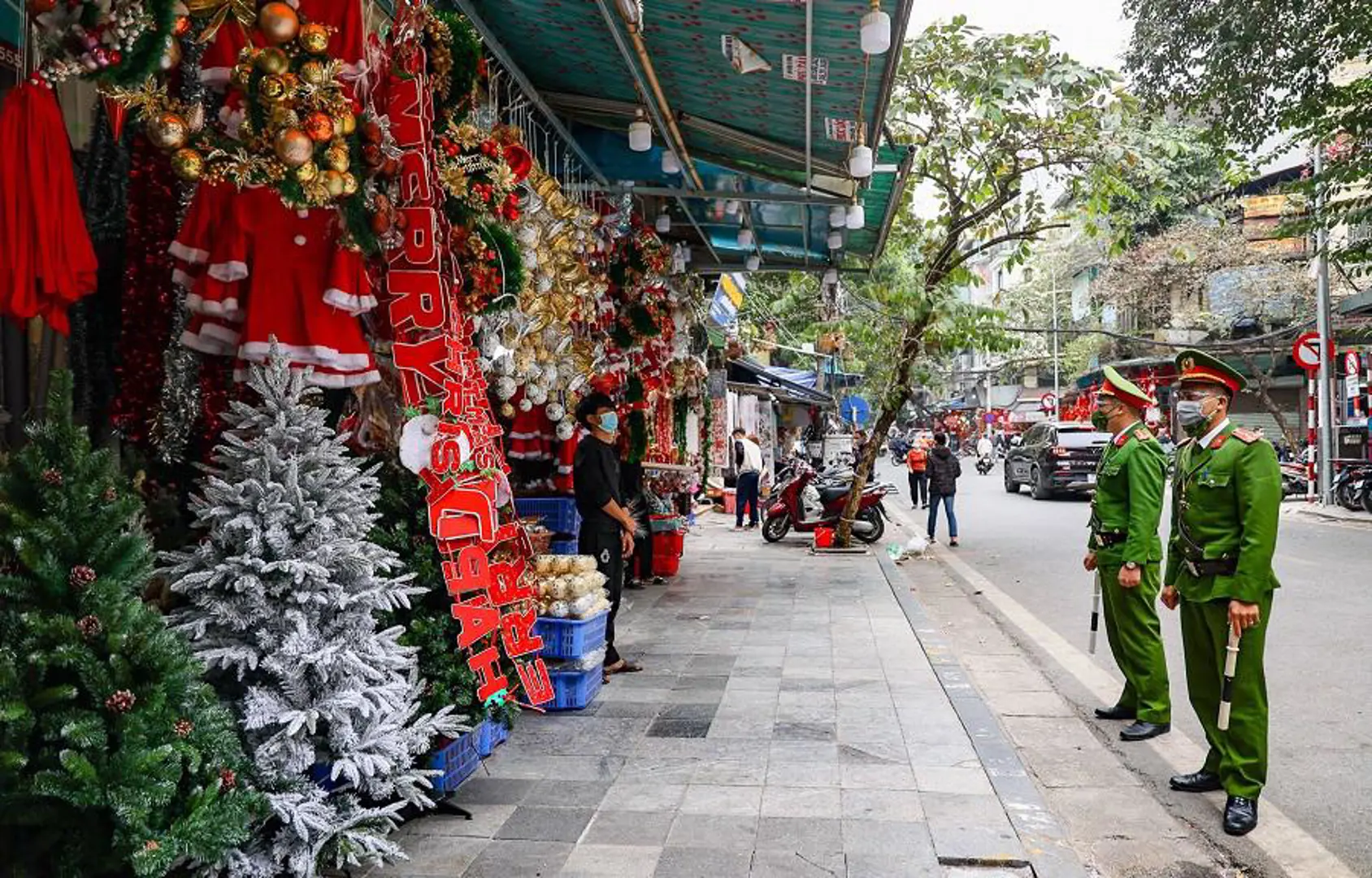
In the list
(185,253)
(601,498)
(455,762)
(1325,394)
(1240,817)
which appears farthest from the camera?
(1325,394)

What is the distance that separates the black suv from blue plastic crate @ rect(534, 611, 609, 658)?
18278 mm

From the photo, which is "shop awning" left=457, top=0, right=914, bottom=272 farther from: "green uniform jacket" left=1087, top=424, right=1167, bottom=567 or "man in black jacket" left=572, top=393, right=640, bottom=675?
"green uniform jacket" left=1087, top=424, right=1167, bottom=567

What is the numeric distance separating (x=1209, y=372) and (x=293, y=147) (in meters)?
4.09

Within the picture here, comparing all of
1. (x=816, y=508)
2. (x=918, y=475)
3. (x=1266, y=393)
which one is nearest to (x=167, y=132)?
(x=816, y=508)

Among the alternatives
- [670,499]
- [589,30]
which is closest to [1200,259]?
[670,499]

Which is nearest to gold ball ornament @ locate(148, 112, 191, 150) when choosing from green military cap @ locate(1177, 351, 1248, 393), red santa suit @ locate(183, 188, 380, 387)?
red santa suit @ locate(183, 188, 380, 387)

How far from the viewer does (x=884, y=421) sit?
543 inches

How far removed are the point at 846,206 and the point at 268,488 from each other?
660cm

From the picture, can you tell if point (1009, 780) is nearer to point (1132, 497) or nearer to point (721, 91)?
point (1132, 497)

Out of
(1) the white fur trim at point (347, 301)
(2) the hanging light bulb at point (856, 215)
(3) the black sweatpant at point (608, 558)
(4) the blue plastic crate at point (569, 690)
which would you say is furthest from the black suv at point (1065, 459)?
(1) the white fur trim at point (347, 301)

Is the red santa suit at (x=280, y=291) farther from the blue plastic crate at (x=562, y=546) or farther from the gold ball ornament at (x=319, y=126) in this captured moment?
the blue plastic crate at (x=562, y=546)

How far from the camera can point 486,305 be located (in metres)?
4.90

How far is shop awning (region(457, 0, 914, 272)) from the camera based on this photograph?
17.9 feet

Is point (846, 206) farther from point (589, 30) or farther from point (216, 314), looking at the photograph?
point (216, 314)
